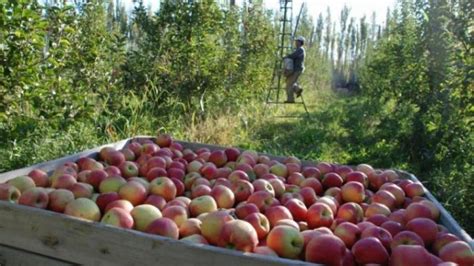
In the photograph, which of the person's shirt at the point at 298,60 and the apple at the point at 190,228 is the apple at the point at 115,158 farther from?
the person's shirt at the point at 298,60

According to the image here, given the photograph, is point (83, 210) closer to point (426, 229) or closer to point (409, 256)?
point (409, 256)

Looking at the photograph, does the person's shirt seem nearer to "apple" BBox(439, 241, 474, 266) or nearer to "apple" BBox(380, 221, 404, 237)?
"apple" BBox(380, 221, 404, 237)

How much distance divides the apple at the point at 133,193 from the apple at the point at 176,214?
236mm

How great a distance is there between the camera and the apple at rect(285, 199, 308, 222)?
7.20 feet

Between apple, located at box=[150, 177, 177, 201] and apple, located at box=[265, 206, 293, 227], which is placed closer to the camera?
apple, located at box=[265, 206, 293, 227]

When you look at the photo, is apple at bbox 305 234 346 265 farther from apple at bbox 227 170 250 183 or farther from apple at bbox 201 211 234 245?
apple at bbox 227 170 250 183

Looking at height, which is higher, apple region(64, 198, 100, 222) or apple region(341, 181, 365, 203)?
apple region(341, 181, 365, 203)

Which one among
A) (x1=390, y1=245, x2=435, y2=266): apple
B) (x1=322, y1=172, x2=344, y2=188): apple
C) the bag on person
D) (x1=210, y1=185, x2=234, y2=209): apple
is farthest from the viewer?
the bag on person

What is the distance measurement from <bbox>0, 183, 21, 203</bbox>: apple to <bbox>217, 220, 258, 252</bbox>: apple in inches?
38.2

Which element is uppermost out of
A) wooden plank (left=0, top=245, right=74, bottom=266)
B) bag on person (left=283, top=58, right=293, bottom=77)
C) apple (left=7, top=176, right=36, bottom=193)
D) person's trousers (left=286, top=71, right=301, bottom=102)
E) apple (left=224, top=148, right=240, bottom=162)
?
bag on person (left=283, top=58, right=293, bottom=77)

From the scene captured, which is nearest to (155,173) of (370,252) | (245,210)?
(245,210)

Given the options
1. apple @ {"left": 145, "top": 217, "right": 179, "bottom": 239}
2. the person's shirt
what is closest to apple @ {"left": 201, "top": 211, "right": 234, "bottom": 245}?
apple @ {"left": 145, "top": 217, "right": 179, "bottom": 239}

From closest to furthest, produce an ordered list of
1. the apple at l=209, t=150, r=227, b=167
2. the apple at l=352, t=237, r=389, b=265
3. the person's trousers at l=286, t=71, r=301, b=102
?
the apple at l=352, t=237, r=389, b=265 < the apple at l=209, t=150, r=227, b=167 < the person's trousers at l=286, t=71, r=301, b=102

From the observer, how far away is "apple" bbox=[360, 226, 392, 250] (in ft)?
6.07
